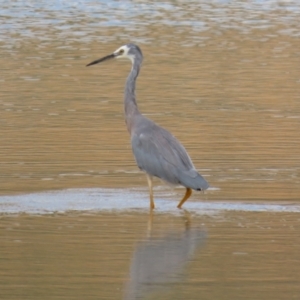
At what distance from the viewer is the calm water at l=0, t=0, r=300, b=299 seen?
867cm

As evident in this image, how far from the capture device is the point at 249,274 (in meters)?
8.65

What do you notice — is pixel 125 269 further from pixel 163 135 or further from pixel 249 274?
pixel 163 135

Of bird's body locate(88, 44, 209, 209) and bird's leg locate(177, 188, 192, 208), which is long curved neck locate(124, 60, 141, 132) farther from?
bird's leg locate(177, 188, 192, 208)

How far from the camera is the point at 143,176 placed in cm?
1248

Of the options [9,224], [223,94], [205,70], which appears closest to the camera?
[9,224]

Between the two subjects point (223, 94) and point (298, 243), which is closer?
point (298, 243)

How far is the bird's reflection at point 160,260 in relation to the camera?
8.30m

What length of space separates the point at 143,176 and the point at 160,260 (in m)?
3.47

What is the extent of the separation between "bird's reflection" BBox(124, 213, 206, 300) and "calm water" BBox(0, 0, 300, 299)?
0.6 inches

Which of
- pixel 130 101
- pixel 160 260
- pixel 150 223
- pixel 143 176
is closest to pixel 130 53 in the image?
pixel 130 101

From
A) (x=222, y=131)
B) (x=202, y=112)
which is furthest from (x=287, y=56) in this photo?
(x=222, y=131)

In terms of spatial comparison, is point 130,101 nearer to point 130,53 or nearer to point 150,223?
point 130,53

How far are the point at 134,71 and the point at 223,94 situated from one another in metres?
5.47

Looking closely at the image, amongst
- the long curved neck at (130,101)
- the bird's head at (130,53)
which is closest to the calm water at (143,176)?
the long curved neck at (130,101)
